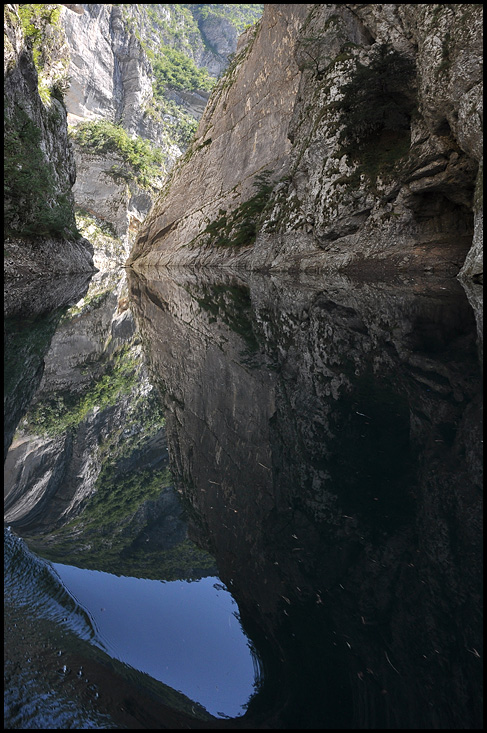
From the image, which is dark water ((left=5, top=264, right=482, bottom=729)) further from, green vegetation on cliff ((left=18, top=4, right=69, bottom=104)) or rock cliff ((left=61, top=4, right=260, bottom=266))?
rock cliff ((left=61, top=4, right=260, bottom=266))

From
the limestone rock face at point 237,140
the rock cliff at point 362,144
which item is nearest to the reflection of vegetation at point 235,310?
the rock cliff at point 362,144

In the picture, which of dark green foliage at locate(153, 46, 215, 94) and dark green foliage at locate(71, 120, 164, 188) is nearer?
dark green foliage at locate(71, 120, 164, 188)

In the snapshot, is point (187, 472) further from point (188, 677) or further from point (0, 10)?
point (0, 10)

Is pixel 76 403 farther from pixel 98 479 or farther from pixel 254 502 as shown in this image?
pixel 254 502

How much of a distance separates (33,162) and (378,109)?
47.9 feet

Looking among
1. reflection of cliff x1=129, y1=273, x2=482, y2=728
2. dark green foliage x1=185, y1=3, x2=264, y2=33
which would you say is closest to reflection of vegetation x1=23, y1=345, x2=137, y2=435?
reflection of cliff x1=129, y1=273, x2=482, y2=728

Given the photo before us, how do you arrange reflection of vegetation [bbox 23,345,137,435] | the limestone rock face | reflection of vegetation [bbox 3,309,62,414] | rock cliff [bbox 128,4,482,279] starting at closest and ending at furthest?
reflection of vegetation [bbox 23,345,137,435]
reflection of vegetation [bbox 3,309,62,414]
rock cliff [bbox 128,4,482,279]
the limestone rock face

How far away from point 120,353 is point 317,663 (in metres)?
6.20

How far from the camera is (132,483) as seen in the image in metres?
3.00

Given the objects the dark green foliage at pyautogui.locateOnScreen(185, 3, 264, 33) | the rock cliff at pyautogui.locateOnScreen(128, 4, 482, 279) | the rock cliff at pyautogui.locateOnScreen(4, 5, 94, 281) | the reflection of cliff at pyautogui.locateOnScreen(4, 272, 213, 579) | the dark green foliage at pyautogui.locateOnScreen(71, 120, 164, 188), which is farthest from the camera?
the dark green foliage at pyautogui.locateOnScreen(185, 3, 264, 33)

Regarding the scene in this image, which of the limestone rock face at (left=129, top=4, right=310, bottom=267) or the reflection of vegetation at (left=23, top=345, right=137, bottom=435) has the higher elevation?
the limestone rock face at (left=129, top=4, right=310, bottom=267)

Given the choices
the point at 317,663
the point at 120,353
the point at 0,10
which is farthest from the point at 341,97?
the point at 317,663

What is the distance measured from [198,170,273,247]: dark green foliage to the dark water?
82.5 ft

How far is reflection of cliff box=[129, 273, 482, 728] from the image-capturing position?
4.55 feet
